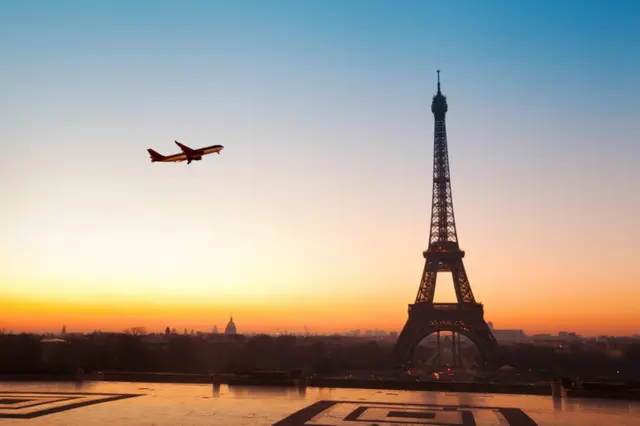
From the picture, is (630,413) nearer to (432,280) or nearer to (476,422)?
(476,422)

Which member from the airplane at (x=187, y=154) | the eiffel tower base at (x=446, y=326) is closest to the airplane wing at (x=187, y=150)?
the airplane at (x=187, y=154)

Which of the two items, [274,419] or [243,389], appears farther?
[243,389]

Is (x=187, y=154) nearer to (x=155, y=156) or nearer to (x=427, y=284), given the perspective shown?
(x=155, y=156)

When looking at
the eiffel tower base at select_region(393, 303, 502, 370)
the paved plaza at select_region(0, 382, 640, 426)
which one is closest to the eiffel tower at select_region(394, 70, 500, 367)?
the eiffel tower base at select_region(393, 303, 502, 370)

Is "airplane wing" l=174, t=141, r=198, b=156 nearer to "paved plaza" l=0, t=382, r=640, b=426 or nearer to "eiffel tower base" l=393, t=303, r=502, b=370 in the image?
"paved plaza" l=0, t=382, r=640, b=426

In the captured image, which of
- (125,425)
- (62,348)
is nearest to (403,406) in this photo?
(125,425)
